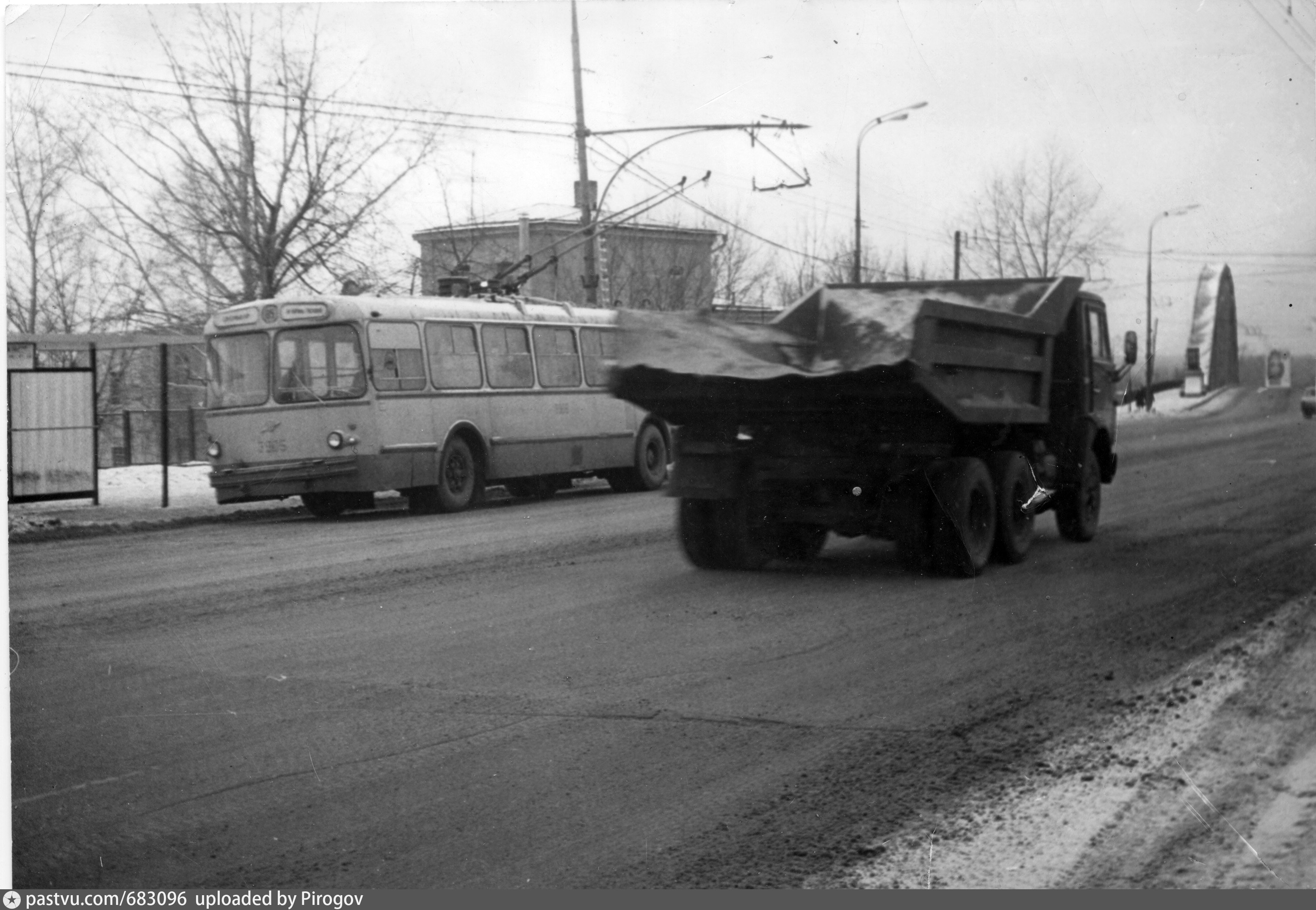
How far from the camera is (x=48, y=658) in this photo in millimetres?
6871

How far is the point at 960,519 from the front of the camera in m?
8.91

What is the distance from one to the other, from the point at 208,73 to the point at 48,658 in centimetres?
315

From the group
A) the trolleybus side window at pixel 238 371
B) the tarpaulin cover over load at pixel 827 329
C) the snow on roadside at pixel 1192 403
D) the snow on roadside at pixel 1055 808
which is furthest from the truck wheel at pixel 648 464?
the snow on roadside at pixel 1055 808

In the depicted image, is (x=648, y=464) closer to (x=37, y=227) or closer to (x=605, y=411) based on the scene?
(x=605, y=411)

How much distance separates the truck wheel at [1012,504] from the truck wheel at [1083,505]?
1.44 ft

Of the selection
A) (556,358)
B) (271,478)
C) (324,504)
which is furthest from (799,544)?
(324,504)

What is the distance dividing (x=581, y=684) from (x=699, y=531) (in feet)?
11.1

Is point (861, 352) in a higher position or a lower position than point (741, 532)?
higher

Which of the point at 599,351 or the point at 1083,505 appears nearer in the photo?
the point at 599,351

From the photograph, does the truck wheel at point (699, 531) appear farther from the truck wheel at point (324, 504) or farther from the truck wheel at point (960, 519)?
the truck wheel at point (324, 504)

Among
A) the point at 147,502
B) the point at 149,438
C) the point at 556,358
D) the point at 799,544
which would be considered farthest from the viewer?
the point at 149,438

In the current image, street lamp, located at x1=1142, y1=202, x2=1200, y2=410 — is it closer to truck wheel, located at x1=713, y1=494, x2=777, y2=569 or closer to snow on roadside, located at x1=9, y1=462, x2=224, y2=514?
truck wheel, located at x1=713, y1=494, x2=777, y2=569

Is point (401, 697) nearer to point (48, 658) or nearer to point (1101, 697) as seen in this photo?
point (48, 658)

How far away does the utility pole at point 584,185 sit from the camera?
22.4 ft
